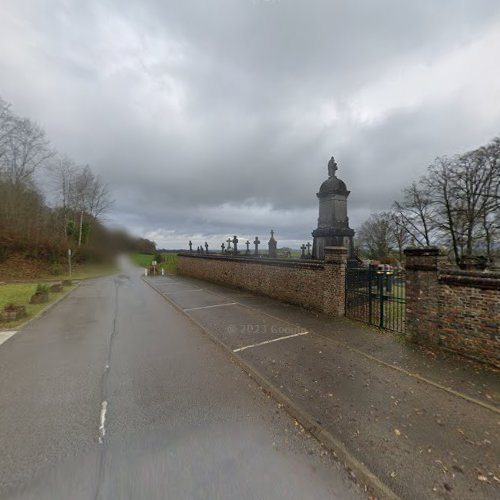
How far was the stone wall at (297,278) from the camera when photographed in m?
8.31

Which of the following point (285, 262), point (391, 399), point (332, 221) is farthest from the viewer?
point (332, 221)

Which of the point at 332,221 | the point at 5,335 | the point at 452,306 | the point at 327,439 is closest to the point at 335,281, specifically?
the point at 452,306

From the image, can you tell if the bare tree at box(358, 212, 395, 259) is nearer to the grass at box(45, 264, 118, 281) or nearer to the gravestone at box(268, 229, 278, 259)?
the gravestone at box(268, 229, 278, 259)

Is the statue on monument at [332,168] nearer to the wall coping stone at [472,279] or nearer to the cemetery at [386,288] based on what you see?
the cemetery at [386,288]

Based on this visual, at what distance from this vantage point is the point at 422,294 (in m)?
5.74

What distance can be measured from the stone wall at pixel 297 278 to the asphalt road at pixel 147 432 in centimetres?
458

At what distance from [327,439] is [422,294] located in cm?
437

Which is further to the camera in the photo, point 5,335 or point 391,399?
point 5,335

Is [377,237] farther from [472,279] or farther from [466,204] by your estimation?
[472,279]

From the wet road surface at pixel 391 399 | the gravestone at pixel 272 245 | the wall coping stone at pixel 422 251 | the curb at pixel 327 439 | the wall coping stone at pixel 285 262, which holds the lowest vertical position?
the curb at pixel 327 439

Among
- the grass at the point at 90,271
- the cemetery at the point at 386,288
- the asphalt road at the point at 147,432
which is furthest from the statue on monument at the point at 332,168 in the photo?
the grass at the point at 90,271

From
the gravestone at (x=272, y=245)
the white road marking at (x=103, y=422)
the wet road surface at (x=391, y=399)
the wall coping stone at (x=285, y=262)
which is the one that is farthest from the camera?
the gravestone at (x=272, y=245)

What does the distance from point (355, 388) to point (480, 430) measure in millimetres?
1478

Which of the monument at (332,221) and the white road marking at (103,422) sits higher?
the monument at (332,221)
